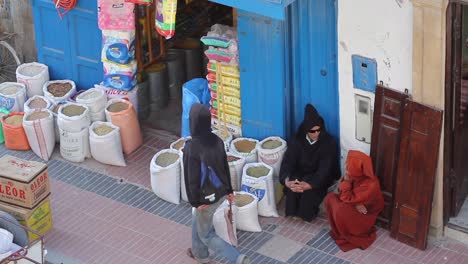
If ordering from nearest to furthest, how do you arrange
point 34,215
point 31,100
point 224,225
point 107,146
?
point 224,225 → point 34,215 → point 107,146 → point 31,100

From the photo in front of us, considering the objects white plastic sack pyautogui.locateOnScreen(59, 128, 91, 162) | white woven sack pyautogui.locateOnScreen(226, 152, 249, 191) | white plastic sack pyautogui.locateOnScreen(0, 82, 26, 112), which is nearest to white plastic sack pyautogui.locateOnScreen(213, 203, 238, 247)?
Result: white woven sack pyautogui.locateOnScreen(226, 152, 249, 191)

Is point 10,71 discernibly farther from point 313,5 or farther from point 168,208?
point 313,5

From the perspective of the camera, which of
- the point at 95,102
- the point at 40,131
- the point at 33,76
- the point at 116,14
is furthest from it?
the point at 33,76

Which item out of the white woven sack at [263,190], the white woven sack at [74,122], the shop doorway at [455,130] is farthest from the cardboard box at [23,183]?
the shop doorway at [455,130]

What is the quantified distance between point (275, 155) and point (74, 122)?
248 centimetres

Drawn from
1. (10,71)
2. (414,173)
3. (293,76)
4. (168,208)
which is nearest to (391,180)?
(414,173)

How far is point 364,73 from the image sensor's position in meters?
11.1

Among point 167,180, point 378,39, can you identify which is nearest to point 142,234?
point 167,180

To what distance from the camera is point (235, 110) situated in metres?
12.4

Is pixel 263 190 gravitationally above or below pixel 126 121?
below

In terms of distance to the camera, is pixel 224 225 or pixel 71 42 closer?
pixel 224 225

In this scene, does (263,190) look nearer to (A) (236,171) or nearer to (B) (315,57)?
(A) (236,171)

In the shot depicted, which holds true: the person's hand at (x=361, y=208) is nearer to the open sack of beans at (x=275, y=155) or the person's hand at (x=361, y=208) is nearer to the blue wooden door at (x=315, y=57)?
the blue wooden door at (x=315, y=57)

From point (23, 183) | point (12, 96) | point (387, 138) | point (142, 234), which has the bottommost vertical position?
point (142, 234)
